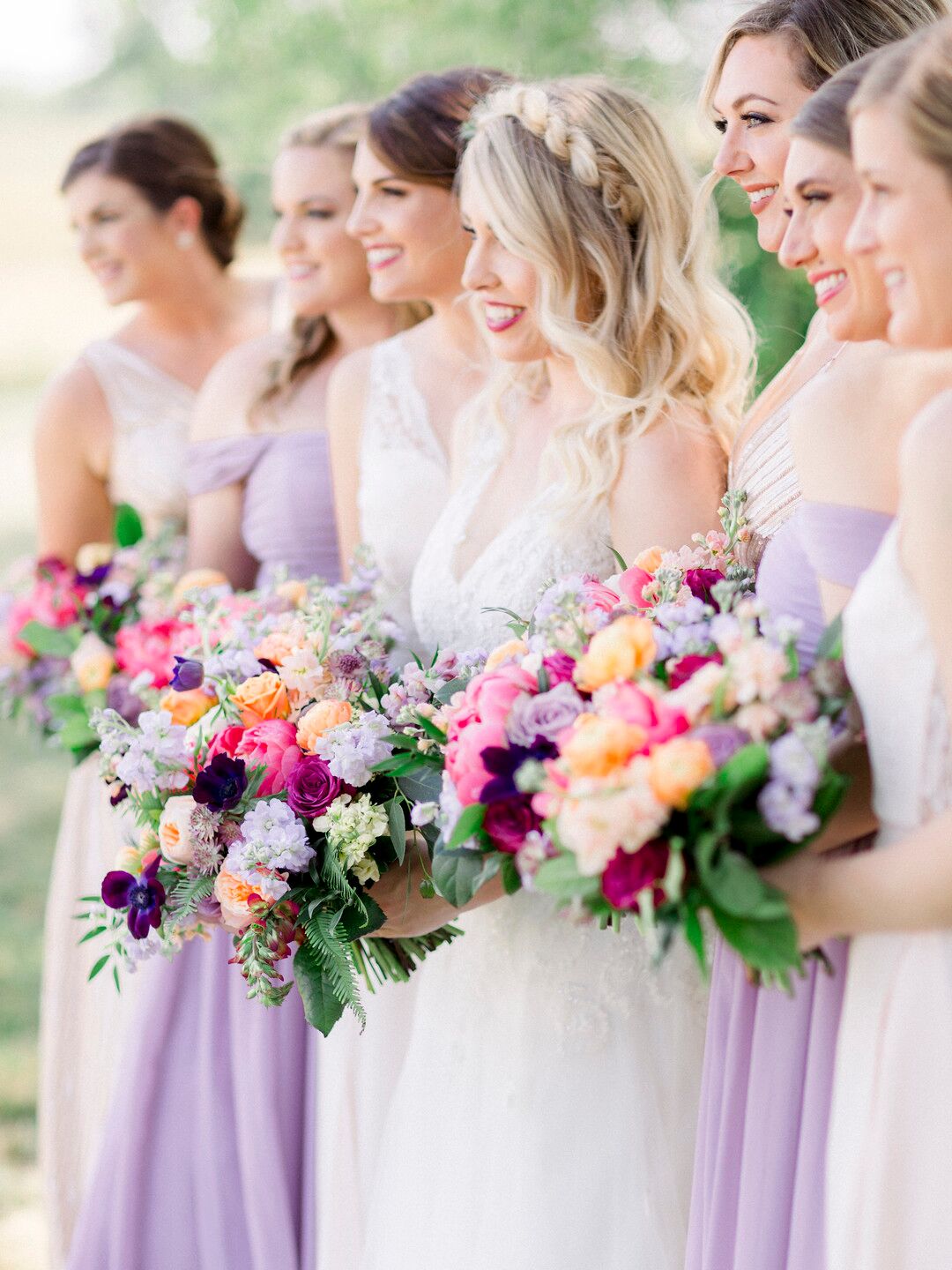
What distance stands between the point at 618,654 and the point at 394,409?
1.88 metres

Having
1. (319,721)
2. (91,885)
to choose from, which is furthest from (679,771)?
(91,885)

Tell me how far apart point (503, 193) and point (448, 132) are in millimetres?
700

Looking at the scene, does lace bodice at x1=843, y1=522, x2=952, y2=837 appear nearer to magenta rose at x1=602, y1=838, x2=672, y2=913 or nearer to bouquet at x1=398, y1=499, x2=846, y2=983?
bouquet at x1=398, y1=499, x2=846, y2=983

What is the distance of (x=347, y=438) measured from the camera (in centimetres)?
373

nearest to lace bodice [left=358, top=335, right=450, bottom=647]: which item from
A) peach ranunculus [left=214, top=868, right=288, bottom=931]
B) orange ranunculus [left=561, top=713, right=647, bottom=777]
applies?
peach ranunculus [left=214, top=868, right=288, bottom=931]

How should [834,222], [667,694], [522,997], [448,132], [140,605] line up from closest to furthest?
[667,694]
[834,222]
[522,997]
[448,132]
[140,605]

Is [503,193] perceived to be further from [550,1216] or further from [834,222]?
[550,1216]

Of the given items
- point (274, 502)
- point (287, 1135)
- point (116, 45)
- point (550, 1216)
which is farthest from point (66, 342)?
point (550, 1216)

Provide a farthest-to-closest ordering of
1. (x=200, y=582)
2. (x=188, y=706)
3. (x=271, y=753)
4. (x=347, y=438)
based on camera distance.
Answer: (x=200, y=582) → (x=347, y=438) → (x=188, y=706) → (x=271, y=753)

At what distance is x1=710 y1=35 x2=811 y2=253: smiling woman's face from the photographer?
8.45ft

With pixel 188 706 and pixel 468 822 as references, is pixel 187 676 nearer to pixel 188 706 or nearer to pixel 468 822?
pixel 188 706

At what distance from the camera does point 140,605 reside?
4039 mm

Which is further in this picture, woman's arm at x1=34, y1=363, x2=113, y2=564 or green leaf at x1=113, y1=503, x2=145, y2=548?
green leaf at x1=113, y1=503, x2=145, y2=548

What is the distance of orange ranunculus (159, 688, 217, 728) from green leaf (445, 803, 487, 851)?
866 mm
